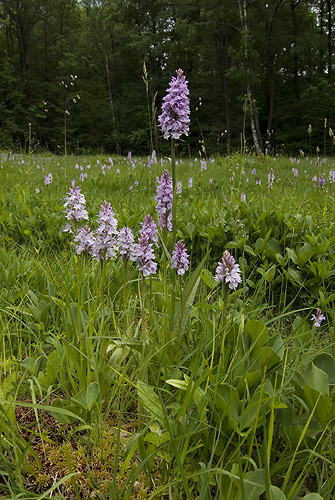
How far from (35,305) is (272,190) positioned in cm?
397

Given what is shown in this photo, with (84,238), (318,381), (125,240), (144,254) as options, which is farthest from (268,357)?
(84,238)

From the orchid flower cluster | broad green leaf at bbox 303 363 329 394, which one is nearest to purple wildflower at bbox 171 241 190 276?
the orchid flower cluster

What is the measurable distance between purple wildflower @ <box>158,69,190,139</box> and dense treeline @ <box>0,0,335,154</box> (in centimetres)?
2380

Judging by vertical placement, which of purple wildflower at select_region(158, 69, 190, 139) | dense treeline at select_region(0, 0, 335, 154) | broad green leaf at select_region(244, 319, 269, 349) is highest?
dense treeline at select_region(0, 0, 335, 154)

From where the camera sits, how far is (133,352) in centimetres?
162

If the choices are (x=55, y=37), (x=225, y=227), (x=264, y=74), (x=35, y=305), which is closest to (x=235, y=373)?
(x=35, y=305)

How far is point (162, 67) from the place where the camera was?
33.6 metres

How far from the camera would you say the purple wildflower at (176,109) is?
5.53ft

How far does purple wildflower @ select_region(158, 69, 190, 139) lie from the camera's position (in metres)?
1.69

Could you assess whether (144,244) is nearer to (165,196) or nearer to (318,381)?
(165,196)

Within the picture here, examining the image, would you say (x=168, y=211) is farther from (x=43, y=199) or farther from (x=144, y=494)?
(x=43, y=199)

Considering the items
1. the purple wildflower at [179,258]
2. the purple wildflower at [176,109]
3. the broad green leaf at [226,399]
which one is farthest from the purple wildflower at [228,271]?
the purple wildflower at [176,109]

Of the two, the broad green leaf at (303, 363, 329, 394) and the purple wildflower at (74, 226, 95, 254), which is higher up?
the purple wildflower at (74, 226, 95, 254)

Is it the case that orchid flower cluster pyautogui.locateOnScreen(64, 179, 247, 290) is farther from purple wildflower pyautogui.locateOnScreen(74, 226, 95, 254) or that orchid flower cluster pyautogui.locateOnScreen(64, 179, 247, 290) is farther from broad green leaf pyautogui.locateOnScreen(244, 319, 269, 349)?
broad green leaf pyautogui.locateOnScreen(244, 319, 269, 349)
